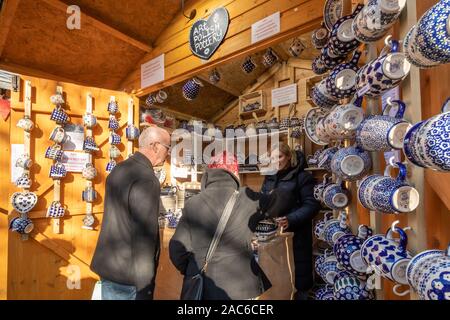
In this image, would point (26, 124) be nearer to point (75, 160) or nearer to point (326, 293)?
point (75, 160)

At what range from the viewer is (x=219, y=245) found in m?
1.33

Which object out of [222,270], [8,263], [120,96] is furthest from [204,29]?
[8,263]

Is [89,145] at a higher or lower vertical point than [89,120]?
lower

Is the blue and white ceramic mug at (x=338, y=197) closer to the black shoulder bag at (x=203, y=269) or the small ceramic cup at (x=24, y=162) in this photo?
the black shoulder bag at (x=203, y=269)

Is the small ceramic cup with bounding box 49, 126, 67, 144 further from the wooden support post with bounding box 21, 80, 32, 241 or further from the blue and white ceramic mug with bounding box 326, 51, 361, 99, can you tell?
the blue and white ceramic mug with bounding box 326, 51, 361, 99

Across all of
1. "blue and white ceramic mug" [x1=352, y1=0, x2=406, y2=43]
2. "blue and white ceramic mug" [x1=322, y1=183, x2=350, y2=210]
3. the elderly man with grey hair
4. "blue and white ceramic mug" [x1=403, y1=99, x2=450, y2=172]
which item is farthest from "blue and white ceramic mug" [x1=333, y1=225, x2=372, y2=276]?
the elderly man with grey hair

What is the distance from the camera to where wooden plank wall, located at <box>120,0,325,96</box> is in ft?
5.45

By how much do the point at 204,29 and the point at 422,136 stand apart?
2.13 metres

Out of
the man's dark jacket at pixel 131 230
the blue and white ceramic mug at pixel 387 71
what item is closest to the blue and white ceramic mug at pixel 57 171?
the man's dark jacket at pixel 131 230

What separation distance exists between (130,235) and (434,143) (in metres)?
1.36

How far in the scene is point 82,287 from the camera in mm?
2553

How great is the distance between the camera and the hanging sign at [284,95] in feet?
10.9

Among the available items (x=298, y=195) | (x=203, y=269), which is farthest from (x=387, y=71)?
(x=298, y=195)

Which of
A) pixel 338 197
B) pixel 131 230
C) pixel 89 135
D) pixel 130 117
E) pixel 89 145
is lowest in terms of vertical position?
pixel 131 230
